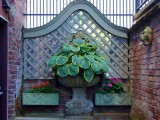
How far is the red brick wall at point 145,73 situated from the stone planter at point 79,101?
676 millimetres

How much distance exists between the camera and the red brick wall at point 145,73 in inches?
145

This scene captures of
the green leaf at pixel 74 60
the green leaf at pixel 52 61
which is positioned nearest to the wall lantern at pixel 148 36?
the green leaf at pixel 74 60

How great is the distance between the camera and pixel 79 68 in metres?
4.81

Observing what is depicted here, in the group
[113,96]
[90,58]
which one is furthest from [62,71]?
[113,96]

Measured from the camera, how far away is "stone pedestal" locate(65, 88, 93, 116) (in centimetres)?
502

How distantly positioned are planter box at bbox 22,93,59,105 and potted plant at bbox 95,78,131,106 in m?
0.70

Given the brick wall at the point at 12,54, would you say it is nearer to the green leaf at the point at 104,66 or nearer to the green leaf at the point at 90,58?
the green leaf at the point at 90,58

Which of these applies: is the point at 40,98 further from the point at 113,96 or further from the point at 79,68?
the point at 113,96

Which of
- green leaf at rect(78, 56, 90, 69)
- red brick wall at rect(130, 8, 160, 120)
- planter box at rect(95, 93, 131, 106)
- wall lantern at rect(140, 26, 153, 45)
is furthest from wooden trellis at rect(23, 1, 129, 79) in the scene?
wall lantern at rect(140, 26, 153, 45)

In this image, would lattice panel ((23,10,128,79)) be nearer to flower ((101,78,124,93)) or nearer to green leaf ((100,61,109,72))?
flower ((101,78,124,93))

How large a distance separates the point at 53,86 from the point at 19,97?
61 centimetres

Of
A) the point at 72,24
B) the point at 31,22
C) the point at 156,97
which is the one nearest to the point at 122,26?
the point at 72,24

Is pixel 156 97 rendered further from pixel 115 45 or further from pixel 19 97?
pixel 19 97

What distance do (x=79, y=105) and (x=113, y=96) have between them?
599 millimetres
